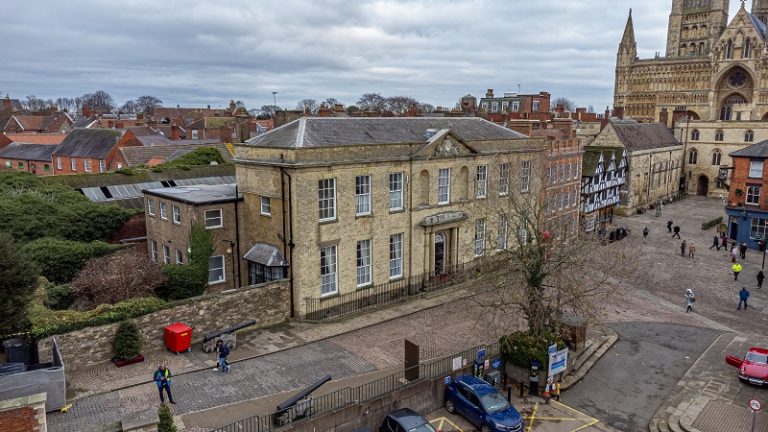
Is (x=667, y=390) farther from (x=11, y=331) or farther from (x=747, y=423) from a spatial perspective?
(x=11, y=331)

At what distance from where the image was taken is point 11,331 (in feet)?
56.0

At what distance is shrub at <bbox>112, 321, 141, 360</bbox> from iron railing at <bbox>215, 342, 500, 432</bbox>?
6.41m

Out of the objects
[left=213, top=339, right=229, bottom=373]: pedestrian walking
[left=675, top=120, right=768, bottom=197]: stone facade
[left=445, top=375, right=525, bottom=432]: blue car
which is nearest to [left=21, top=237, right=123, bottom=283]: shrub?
[left=213, top=339, right=229, bottom=373]: pedestrian walking

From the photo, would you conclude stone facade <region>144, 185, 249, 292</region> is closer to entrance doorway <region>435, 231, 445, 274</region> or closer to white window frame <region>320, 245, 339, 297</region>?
white window frame <region>320, 245, 339, 297</region>

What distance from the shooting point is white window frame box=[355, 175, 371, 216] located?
2517 centimetres

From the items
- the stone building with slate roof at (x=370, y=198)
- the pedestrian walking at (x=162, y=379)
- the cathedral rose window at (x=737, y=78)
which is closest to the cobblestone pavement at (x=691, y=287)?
the stone building with slate roof at (x=370, y=198)

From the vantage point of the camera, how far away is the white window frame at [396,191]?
87.2 ft

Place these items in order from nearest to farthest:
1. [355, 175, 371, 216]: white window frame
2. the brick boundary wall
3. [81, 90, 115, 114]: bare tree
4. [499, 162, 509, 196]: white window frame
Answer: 1. the brick boundary wall
2. [355, 175, 371, 216]: white window frame
3. [499, 162, 509, 196]: white window frame
4. [81, 90, 115, 114]: bare tree

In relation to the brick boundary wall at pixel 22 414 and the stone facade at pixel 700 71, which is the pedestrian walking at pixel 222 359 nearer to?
the brick boundary wall at pixel 22 414

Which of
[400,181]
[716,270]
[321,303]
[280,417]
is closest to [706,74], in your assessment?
[716,270]

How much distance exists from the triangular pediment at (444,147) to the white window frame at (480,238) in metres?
4.31

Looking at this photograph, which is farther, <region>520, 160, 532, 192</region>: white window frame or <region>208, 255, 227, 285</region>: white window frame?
<region>520, 160, 532, 192</region>: white window frame

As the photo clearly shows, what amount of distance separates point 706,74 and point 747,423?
3642 inches

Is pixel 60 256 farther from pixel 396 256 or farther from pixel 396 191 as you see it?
pixel 396 191
